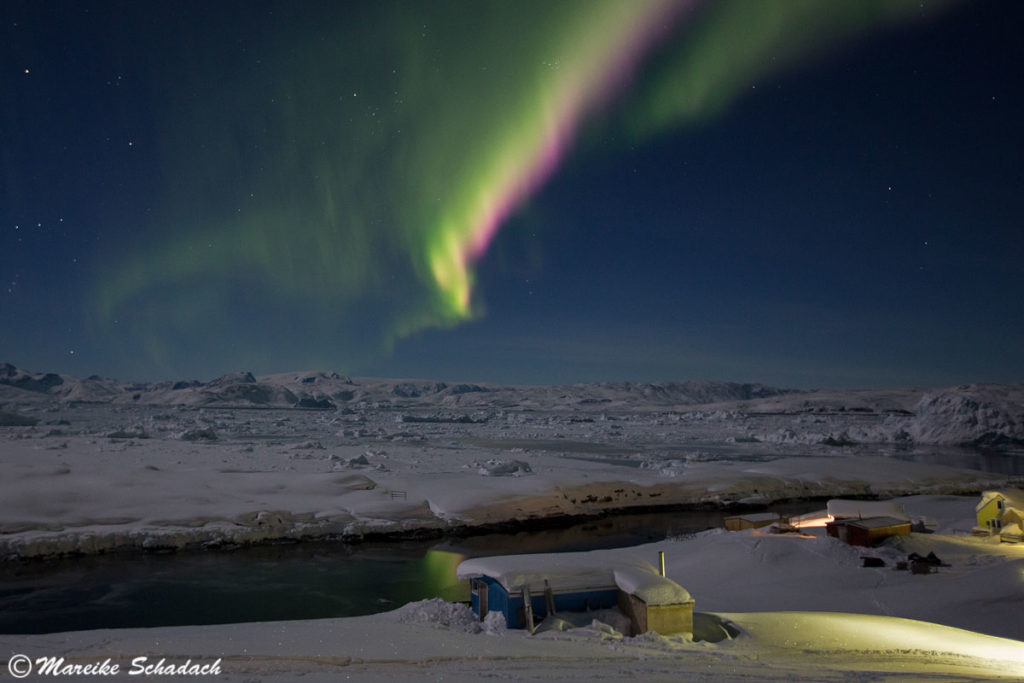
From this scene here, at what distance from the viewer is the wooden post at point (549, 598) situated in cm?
1180

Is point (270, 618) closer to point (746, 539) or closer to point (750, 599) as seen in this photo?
→ point (750, 599)

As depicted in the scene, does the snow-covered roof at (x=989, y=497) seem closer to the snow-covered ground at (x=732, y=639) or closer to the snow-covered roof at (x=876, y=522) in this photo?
the snow-covered ground at (x=732, y=639)

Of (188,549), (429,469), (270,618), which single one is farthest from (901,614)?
Answer: (429,469)

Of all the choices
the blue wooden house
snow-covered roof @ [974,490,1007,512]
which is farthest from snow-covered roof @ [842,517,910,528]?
the blue wooden house

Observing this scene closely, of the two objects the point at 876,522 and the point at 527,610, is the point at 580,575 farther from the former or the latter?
the point at 876,522

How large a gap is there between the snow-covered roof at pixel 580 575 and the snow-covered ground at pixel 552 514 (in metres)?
0.80

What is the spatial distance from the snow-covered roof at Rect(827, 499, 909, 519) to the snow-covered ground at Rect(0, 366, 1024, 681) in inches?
63.4

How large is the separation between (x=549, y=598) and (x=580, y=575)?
0.81 metres

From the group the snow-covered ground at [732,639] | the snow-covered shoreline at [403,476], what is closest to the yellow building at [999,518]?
the snow-covered ground at [732,639]

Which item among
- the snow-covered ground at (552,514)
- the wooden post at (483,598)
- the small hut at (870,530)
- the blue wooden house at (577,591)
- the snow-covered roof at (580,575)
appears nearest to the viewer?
the snow-covered ground at (552,514)

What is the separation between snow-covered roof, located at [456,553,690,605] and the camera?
11539 millimetres

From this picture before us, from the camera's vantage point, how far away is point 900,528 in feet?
65.0

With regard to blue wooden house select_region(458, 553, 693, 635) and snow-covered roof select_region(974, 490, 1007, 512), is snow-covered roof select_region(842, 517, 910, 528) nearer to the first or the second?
snow-covered roof select_region(974, 490, 1007, 512)

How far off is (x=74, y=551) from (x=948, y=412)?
246 ft
